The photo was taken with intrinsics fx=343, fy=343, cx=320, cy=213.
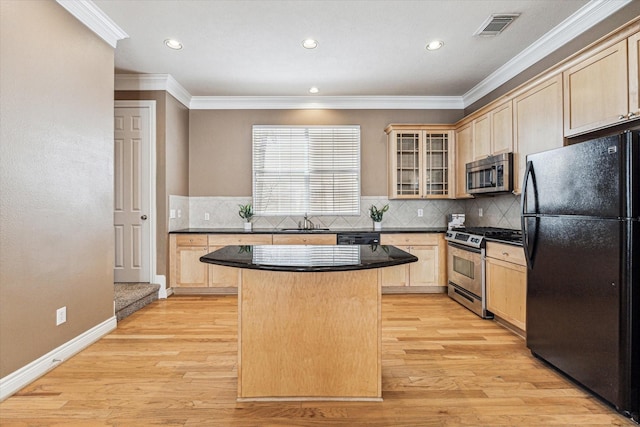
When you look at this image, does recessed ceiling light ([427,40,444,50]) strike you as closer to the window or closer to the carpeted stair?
the window

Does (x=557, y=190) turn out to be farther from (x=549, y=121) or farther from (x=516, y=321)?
(x=516, y=321)

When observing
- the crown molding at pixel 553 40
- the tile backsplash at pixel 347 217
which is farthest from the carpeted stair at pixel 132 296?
the crown molding at pixel 553 40

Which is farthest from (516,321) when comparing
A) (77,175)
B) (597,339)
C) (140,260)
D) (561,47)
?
(140,260)

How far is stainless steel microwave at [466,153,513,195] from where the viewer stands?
3651mm

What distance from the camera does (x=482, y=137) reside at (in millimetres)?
4254

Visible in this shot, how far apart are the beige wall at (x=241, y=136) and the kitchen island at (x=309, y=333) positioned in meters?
3.44

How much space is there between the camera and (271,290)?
2049 mm

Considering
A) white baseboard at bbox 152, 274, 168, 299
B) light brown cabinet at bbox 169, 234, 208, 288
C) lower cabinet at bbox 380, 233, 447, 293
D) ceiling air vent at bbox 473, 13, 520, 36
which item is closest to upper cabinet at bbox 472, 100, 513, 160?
ceiling air vent at bbox 473, 13, 520, 36

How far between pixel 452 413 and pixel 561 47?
3466 millimetres

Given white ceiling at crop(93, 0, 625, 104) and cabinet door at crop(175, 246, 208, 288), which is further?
cabinet door at crop(175, 246, 208, 288)

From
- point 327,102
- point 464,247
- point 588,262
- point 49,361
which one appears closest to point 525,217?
point 588,262

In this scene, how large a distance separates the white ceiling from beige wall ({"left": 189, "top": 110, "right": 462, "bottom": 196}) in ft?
1.64

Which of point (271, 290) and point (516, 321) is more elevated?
point (271, 290)

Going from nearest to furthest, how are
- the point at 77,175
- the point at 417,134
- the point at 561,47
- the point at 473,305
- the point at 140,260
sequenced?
1. the point at 77,175
2. the point at 561,47
3. the point at 473,305
4. the point at 140,260
5. the point at 417,134
